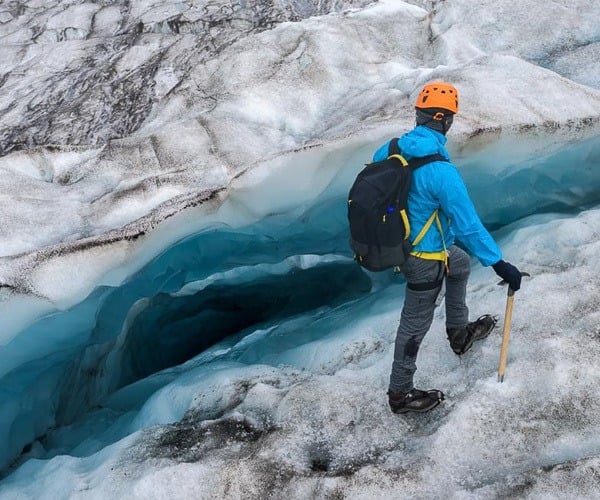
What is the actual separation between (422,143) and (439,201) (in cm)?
28

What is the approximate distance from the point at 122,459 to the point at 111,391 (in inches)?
A: 98.4

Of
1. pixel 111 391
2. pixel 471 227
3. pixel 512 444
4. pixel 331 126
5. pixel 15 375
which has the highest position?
pixel 471 227

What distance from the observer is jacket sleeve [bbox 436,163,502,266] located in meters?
2.59

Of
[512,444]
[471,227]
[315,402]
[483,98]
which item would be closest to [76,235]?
[315,402]

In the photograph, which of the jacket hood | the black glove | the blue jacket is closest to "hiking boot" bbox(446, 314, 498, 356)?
the black glove

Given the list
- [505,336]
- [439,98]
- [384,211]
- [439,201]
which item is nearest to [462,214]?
[439,201]

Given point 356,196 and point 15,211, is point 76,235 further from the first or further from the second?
point 356,196

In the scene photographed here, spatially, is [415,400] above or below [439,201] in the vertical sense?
below

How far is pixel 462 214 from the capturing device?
260cm

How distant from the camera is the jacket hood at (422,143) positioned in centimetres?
264

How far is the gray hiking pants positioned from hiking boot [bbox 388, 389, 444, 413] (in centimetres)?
3

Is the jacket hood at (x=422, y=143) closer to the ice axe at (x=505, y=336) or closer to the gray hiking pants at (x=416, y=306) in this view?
the gray hiking pants at (x=416, y=306)

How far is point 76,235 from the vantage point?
167 inches

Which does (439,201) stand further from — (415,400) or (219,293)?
(219,293)
